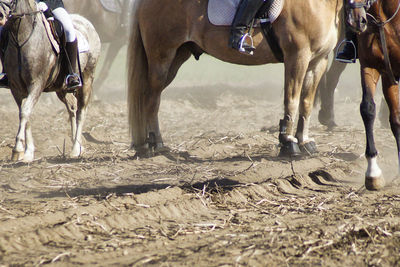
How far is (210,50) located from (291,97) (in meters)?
1.37

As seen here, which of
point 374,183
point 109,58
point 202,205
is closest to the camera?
point 202,205

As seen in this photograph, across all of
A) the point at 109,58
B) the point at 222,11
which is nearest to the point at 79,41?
the point at 222,11

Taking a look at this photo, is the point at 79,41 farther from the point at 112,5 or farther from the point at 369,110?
the point at 112,5

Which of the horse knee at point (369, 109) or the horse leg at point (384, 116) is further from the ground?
the horse knee at point (369, 109)

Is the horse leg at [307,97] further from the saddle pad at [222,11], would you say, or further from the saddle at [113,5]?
the saddle at [113,5]

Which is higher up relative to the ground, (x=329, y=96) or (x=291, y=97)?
(x=291, y=97)

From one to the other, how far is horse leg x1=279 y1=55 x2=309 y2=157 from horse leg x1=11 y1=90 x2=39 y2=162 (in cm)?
331

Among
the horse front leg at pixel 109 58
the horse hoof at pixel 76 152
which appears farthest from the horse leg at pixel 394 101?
the horse front leg at pixel 109 58

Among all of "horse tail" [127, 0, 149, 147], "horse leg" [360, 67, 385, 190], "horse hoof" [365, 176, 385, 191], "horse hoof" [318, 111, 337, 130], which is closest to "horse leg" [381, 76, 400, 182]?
"horse leg" [360, 67, 385, 190]

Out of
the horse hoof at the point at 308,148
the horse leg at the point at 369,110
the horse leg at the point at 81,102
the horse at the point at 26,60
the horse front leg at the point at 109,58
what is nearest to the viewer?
the horse leg at the point at 369,110

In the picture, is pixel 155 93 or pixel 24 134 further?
pixel 155 93

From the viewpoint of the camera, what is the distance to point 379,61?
609 centimetres

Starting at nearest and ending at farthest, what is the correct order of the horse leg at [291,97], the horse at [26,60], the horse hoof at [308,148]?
the horse at [26,60] < the horse leg at [291,97] < the horse hoof at [308,148]

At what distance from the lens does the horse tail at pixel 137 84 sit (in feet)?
29.8
